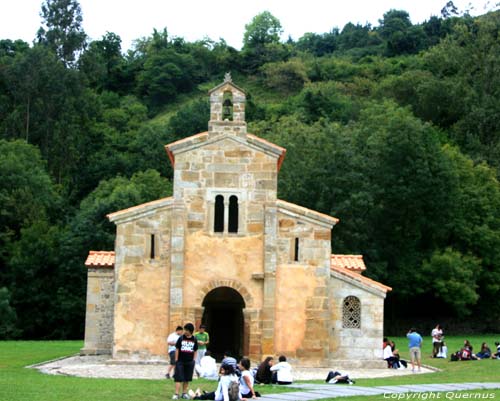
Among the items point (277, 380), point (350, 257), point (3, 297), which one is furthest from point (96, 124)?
point (277, 380)

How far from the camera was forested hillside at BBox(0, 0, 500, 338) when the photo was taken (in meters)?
55.4

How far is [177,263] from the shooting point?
104ft

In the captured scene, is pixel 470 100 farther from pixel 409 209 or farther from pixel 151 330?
pixel 151 330

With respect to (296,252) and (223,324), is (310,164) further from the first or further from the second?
(296,252)

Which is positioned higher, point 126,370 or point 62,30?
point 62,30

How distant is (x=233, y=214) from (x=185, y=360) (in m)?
12.6

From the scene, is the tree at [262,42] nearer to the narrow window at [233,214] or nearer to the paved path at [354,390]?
the narrow window at [233,214]

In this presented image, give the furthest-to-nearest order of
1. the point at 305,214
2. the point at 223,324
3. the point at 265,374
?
the point at 223,324
the point at 305,214
the point at 265,374

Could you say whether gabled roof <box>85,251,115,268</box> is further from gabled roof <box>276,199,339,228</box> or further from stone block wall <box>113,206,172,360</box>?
gabled roof <box>276,199,339,228</box>

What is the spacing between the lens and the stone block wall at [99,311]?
36.5 meters

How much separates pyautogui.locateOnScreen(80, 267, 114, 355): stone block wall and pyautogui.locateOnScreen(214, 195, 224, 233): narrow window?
6.55 m

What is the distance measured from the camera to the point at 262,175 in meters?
32.4

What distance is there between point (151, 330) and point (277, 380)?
28.5 ft

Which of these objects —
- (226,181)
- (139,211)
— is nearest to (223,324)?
(226,181)
